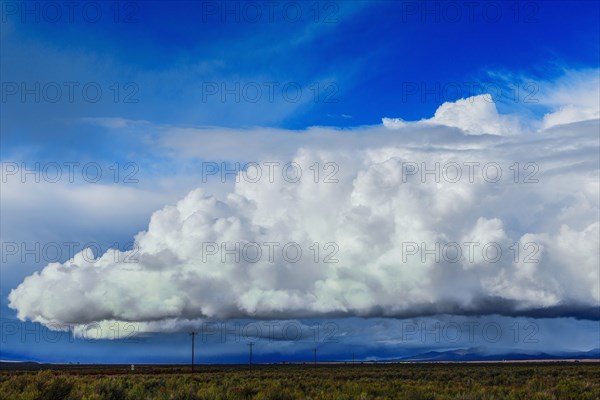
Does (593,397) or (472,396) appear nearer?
(472,396)

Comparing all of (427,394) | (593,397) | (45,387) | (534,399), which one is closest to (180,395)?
(45,387)

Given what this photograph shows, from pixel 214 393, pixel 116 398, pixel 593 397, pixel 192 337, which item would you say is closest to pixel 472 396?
pixel 593 397

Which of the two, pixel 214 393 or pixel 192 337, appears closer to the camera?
pixel 214 393

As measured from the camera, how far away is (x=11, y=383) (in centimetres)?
2538

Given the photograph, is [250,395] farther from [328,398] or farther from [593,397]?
[593,397]

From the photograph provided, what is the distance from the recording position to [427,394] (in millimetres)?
26062

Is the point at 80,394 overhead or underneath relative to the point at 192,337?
overhead

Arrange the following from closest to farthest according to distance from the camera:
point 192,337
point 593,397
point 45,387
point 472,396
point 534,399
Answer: point 45,387
point 472,396
point 534,399
point 593,397
point 192,337

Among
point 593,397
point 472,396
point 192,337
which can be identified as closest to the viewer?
point 472,396

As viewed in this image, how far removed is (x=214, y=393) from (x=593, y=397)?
17.0 meters

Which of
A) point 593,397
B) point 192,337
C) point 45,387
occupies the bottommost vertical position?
point 192,337

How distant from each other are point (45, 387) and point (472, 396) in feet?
51.3

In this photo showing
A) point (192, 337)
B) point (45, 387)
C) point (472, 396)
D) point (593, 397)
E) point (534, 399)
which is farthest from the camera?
point (192, 337)

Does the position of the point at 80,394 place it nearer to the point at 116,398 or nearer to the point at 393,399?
the point at 116,398
